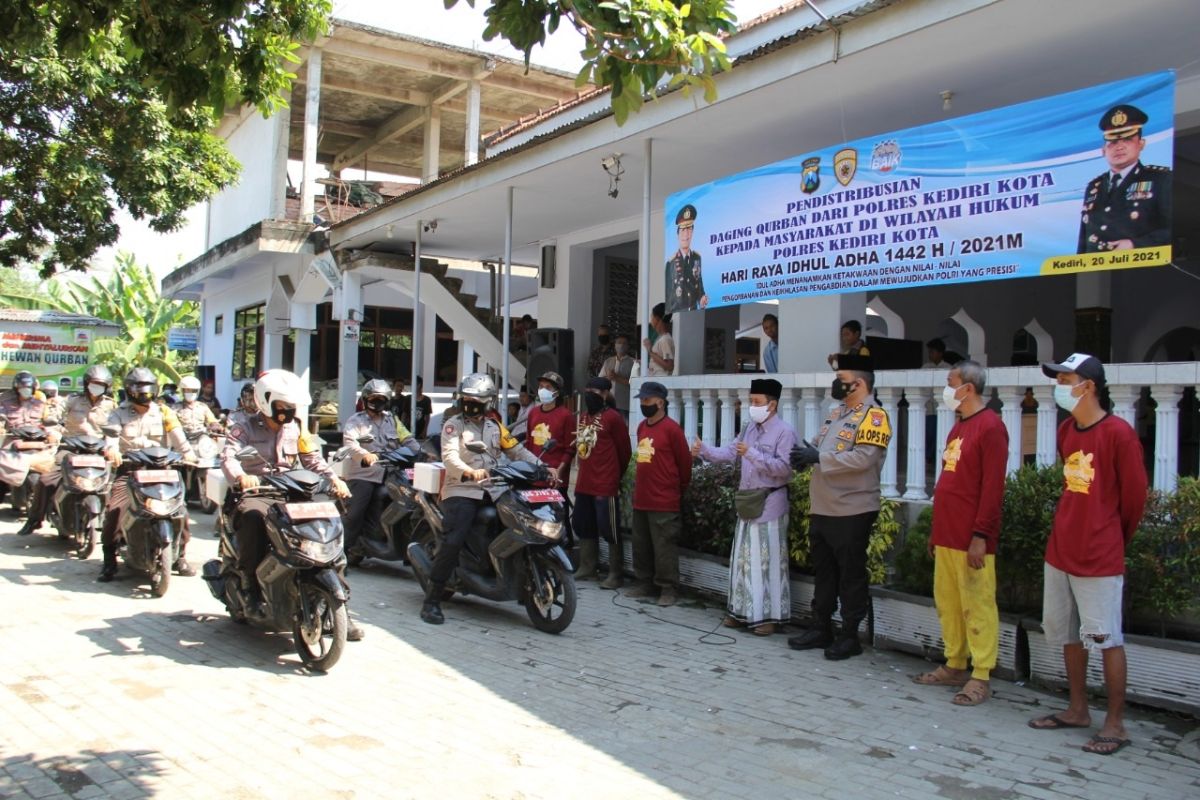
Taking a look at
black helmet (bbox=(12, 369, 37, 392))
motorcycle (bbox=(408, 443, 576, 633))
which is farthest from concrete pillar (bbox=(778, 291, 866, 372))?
black helmet (bbox=(12, 369, 37, 392))

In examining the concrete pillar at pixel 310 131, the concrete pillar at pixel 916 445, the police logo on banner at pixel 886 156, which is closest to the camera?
the concrete pillar at pixel 916 445

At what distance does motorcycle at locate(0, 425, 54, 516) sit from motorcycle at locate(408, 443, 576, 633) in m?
6.15

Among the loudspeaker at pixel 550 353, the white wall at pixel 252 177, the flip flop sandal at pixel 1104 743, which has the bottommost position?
the flip flop sandal at pixel 1104 743

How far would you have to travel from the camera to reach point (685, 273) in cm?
863

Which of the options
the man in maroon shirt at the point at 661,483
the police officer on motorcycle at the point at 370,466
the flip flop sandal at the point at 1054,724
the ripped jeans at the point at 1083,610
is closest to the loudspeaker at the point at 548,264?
the police officer on motorcycle at the point at 370,466

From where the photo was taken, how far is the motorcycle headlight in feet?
23.3

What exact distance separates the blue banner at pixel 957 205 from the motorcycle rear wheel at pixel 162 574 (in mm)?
4844

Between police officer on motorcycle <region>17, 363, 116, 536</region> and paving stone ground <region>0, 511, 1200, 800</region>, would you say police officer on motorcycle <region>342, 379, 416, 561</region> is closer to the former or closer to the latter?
paving stone ground <region>0, 511, 1200, 800</region>

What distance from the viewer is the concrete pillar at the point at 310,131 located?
58.3 ft

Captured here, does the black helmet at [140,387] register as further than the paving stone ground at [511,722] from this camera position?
Yes

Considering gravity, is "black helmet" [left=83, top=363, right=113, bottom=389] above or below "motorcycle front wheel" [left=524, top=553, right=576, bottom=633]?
above

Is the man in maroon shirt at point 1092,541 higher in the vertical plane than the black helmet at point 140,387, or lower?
lower

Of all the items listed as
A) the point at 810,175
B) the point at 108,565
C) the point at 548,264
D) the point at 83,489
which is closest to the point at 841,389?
the point at 810,175

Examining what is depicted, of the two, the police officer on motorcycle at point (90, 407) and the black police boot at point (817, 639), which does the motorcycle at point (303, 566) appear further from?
the police officer on motorcycle at point (90, 407)
